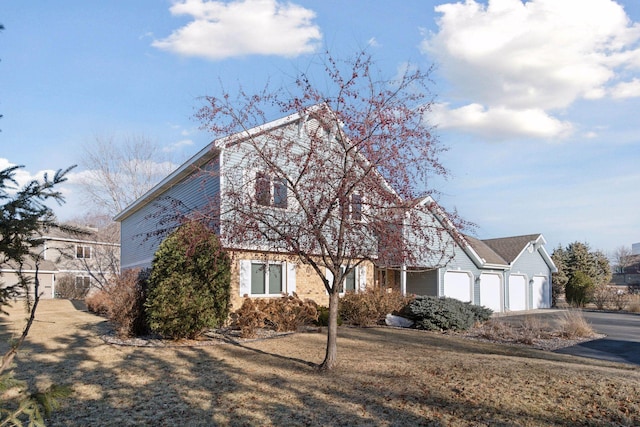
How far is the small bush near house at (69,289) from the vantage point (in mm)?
38875

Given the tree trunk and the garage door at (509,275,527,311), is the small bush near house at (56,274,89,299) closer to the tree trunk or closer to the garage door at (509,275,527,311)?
the garage door at (509,275,527,311)

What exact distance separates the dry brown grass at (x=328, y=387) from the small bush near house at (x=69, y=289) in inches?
1177

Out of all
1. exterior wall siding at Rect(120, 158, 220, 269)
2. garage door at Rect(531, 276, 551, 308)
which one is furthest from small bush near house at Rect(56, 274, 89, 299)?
garage door at Rect(531, 276, 551, 308)

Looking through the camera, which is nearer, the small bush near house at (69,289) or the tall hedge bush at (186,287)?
the tall hedge bush at (186,287)

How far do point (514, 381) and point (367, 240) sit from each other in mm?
3678

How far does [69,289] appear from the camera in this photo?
1532 inches

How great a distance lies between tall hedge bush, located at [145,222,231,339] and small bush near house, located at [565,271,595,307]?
88.5 feet

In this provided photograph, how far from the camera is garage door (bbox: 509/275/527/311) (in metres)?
29.2

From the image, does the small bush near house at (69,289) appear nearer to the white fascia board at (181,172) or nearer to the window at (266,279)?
the white fascia board at (181,172)

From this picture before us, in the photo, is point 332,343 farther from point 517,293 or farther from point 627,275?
point 627,275

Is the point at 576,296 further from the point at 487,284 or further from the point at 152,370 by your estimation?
the point at 152,370

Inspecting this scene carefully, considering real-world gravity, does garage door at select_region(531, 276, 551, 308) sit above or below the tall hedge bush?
below

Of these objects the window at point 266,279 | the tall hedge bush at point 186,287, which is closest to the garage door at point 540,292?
the window at point 266,279

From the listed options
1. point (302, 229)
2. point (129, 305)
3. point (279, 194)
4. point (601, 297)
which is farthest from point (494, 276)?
point (302, 229)
